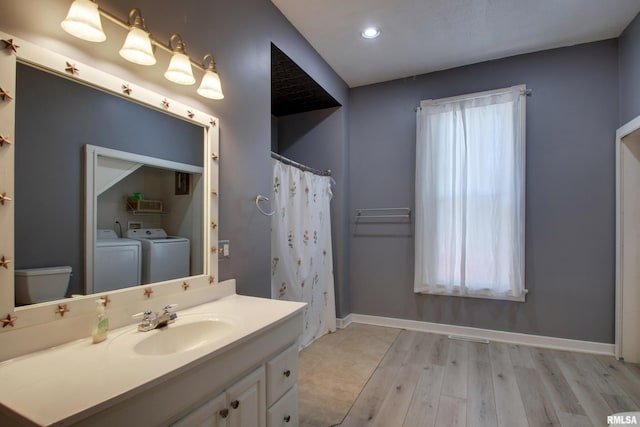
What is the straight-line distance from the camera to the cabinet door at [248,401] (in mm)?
1125

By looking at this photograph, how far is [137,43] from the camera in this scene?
1.24 metres

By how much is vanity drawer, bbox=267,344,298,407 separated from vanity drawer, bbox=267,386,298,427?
3 centimetres

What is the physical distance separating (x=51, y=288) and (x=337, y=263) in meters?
2.65

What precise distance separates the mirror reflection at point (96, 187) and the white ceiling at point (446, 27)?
1.51m

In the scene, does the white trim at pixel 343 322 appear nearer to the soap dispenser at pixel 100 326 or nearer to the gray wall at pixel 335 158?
the gray wall at pixel 335 158

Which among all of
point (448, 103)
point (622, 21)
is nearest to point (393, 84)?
point (448, 103)

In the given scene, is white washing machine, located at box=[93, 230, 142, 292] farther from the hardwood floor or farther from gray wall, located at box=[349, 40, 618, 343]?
gray wall, located at box=[349, 40, 618, 343]

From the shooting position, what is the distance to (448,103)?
3.12 meters

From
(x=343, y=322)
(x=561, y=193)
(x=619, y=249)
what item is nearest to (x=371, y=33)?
(x=561, y=193)

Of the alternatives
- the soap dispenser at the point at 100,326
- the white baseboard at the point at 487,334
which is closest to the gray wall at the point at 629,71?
the white baseboard at the point at 487,334

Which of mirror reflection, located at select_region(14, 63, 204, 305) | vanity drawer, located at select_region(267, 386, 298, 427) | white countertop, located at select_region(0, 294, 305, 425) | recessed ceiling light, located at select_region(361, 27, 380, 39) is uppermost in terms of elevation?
recessed ceiling light, located at select_region(361, 27, 380, 39)

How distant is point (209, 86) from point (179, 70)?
19 cm

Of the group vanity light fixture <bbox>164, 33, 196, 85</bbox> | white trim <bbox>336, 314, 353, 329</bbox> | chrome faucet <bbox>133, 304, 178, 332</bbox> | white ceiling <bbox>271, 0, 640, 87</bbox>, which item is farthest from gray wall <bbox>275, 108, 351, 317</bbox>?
chrome faucet <bbox>133, 304, 178, 332</bbox>

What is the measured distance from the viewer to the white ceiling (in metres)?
2.27
